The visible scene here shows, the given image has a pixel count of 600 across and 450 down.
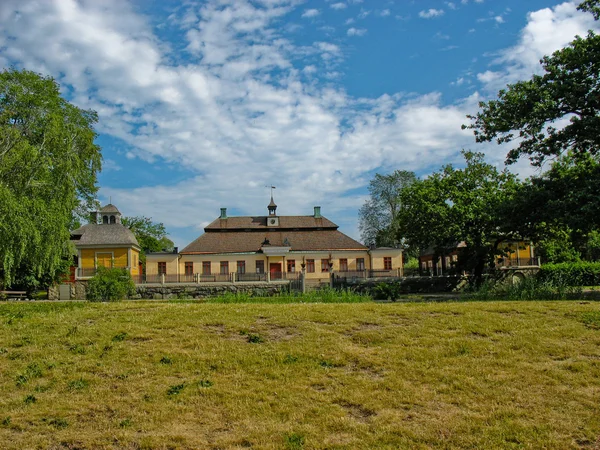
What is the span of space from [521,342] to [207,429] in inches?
220

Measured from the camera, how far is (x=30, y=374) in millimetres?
7402

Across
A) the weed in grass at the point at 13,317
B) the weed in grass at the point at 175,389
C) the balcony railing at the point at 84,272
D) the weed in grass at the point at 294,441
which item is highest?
the balcony railing at the point at 84,272

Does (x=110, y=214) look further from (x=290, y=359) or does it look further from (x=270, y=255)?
(x=290, y=359)

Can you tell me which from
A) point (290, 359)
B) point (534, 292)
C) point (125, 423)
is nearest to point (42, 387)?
point (125, 423)

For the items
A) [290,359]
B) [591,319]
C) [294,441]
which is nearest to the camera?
[294,441]

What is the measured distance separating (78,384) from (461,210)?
27396mm

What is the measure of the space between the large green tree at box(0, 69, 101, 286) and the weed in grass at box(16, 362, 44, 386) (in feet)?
42.5

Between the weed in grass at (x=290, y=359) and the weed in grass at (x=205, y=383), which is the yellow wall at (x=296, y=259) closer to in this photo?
the weed in grass at (x=290, y=359)

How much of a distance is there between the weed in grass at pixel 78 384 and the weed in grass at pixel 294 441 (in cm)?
319

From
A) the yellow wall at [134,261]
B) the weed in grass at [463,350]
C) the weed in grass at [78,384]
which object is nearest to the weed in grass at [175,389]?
the weed in grass at [78,384]

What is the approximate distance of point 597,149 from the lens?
19672mm

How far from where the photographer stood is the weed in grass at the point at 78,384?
22.8ft

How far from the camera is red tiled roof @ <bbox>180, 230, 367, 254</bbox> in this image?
42.7 m

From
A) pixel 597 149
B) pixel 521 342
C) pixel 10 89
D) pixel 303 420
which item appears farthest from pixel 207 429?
pixel 10 89
